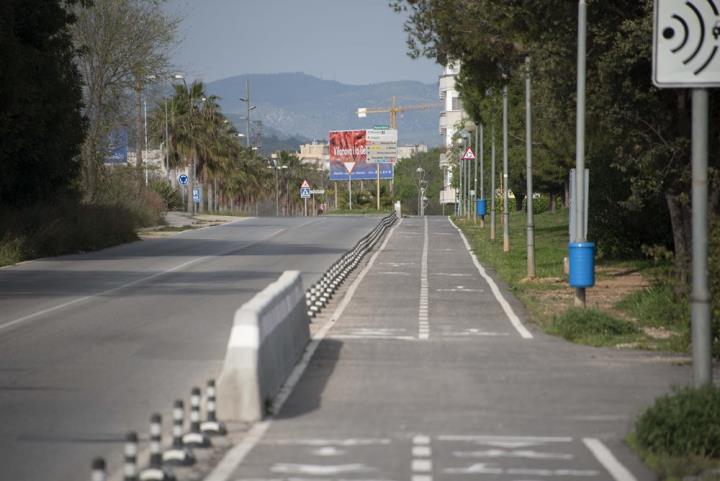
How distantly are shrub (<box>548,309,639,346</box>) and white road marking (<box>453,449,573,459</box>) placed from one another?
352 inches

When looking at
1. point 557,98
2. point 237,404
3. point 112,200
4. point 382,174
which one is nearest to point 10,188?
point 112,200

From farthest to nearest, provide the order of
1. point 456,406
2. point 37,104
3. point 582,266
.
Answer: point 37,104
point 582,266
point 456,406

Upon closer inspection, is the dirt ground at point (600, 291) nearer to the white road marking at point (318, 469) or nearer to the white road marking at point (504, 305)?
the white road marking at point (504, 305)

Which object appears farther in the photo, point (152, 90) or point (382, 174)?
point (382, 174)

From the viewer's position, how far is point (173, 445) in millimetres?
9898

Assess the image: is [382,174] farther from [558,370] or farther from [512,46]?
[558,370]

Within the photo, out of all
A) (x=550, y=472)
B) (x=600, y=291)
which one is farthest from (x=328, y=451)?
(x=600, y=291)

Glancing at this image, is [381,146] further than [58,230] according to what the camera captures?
Yes

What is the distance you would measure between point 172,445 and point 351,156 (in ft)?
460

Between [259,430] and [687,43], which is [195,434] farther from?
[687,43]

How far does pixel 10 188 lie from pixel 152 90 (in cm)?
1973

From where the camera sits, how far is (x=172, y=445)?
32.6 feet

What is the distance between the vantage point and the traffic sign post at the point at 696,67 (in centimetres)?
1126

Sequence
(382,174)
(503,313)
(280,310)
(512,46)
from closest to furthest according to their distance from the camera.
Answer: (280,310) < (503,313) < (512,46) < (382,174)
